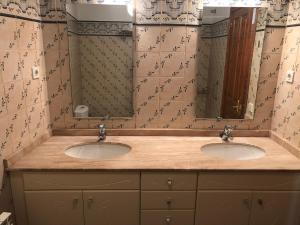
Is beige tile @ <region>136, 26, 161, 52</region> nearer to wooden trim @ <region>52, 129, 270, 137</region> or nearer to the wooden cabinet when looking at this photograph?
wooden trim @ <region>52, 129, 270, 137</region>

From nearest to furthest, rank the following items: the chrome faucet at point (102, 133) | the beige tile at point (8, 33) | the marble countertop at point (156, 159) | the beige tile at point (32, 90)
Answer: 1. the beige tile at point (8, 33)
2. the marble countertop at point (156, 159)
3. the beige tile at point (32, 90)
4. the chrome faucet at point (102, 133)

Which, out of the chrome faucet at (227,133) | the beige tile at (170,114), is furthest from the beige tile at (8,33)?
the chrome faucet at (227,133)

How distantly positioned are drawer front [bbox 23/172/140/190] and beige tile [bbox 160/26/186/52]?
0.87 metres

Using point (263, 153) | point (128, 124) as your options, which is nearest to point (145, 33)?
point (128, 124)

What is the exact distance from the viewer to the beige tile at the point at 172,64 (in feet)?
5.72

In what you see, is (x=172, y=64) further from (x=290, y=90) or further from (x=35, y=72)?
(x=35, y=72)

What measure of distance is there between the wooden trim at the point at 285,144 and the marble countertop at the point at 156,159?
0.02 m

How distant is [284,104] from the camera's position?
1.71 m

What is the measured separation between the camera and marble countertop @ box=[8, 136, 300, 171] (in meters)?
1.40

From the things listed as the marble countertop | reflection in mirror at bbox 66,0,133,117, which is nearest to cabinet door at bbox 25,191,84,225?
the marble countertop

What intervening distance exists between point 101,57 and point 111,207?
0.97m

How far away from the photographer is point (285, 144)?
5.48 feet

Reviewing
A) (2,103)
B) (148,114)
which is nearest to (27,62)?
(2,103)

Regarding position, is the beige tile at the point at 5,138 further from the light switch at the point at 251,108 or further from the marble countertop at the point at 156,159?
the light switch at the point at 251,108
